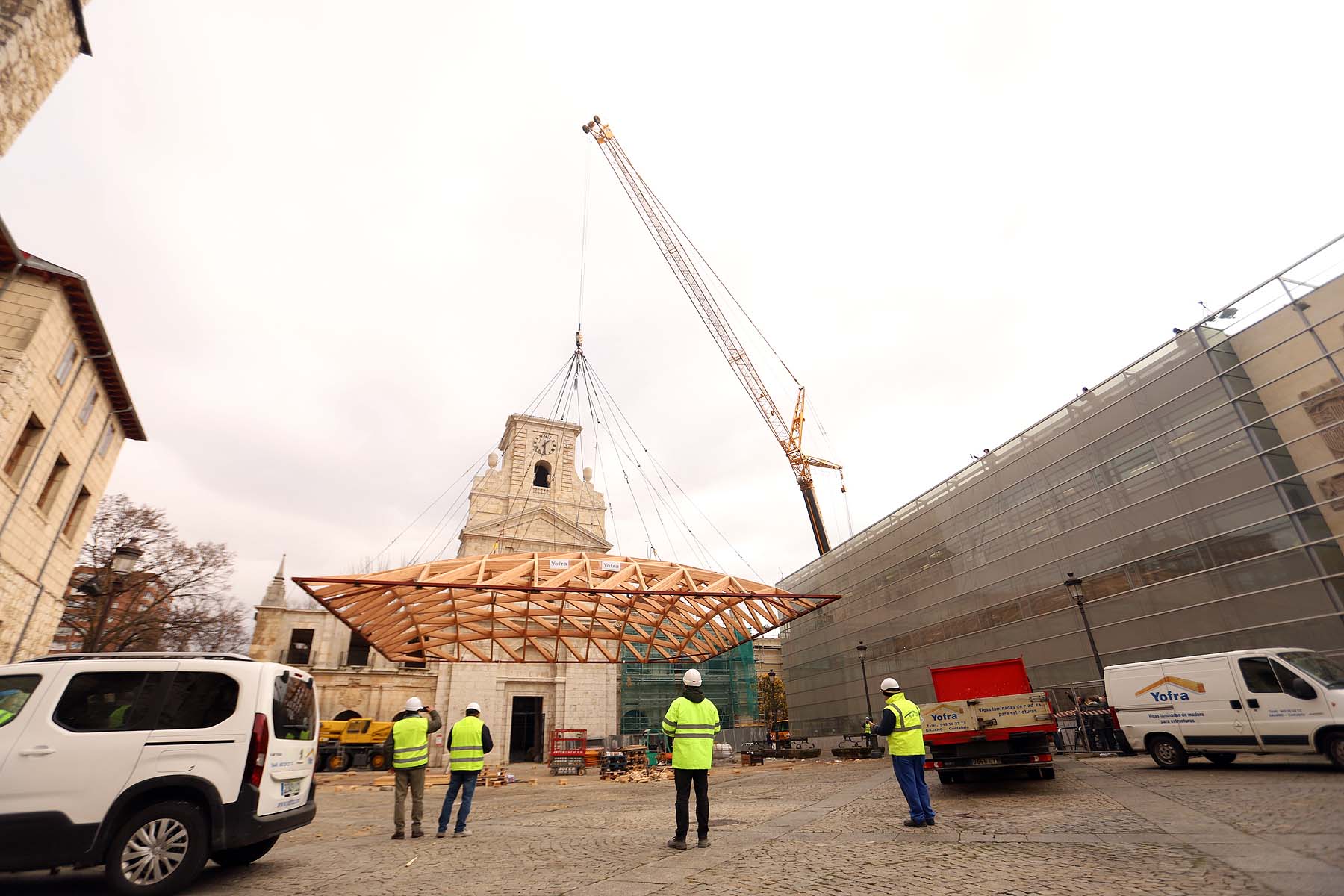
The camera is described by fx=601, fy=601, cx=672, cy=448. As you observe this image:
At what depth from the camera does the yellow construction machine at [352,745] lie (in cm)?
2602

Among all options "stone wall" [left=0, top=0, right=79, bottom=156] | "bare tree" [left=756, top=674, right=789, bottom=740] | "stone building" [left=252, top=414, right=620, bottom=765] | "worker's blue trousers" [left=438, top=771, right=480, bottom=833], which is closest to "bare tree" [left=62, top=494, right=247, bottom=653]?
"stone building" [left=252, top=414, right=620, bottom=765]

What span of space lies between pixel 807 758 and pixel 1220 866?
26896 millimetres

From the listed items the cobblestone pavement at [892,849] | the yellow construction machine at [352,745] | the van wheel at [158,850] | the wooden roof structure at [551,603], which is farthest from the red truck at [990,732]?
the yellow construction machine at [352,745]

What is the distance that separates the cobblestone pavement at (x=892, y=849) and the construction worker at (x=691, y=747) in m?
0.38

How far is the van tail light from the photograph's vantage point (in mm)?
5422

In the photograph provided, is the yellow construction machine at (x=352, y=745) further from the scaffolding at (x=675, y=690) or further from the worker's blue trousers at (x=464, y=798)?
the worker's blue trousers at (x=464, y=798)

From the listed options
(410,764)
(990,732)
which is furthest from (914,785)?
(410,764)

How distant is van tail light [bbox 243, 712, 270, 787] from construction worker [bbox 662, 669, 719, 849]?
380 cm

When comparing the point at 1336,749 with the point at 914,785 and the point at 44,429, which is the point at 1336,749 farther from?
the point at 44,429

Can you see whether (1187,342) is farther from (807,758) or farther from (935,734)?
(807,758)

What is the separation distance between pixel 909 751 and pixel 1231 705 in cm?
760

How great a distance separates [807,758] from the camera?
93.0 feet

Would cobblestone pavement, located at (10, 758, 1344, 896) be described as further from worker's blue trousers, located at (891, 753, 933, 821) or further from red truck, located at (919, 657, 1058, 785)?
red truck, located at (919, 657, 1058, 785)

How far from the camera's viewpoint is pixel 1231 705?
34.2ft
